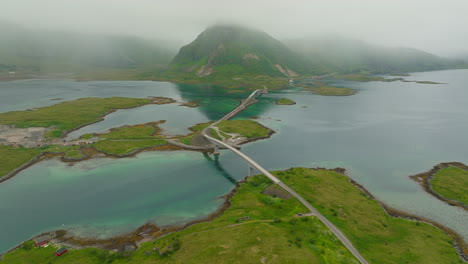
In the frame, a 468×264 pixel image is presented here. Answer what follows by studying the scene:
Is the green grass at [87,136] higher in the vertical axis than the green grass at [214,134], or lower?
lower

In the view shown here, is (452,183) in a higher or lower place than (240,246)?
higher

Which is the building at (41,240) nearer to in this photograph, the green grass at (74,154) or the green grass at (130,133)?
the green grass at (74,154)

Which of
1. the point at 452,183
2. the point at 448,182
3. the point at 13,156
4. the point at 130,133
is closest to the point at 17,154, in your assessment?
the point at 13,156

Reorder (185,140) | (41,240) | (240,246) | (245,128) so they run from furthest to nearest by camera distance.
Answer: (245,128) < (185,140) < (41,240) < (240,246)

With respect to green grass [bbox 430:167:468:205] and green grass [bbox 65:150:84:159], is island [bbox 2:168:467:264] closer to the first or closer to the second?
green grass [bbox 430:167:468:205]

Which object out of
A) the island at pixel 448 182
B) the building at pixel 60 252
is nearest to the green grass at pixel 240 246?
the building at pixel 60 252

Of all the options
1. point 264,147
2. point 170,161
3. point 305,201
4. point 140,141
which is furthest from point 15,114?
point 305,201

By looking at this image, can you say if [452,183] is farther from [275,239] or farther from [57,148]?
[57,148]
